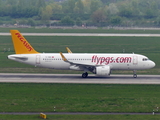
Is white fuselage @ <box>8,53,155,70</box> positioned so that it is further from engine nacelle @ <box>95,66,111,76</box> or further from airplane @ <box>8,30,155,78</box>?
engine nacelle @ <box>95,66,111,76</box>

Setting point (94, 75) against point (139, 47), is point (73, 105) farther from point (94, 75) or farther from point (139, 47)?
point (139, 47)

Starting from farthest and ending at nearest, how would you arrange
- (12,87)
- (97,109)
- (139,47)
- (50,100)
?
(139,47) → (12,87) → (50,100) → (97,109)

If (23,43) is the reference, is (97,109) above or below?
below

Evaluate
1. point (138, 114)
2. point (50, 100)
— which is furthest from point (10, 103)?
point (138, 114)

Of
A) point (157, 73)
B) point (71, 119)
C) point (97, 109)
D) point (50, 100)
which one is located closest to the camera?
point (71, 119)

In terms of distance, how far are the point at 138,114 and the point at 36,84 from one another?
17.7m

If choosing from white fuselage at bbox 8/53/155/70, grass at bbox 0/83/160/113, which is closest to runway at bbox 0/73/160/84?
white fuselage at bbox 8/53/155/70

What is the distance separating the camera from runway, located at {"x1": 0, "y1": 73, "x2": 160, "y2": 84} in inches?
2072

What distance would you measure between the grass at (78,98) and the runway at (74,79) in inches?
127

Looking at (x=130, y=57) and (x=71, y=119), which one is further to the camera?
(x=130, y=57)

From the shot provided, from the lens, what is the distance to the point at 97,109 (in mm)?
37469

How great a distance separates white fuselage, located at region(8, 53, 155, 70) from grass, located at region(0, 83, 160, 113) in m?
7.37

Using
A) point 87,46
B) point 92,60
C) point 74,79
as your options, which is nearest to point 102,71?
point 92,60

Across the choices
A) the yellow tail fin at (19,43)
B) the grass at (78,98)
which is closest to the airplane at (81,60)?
the yellow tail fin at (19,43)
